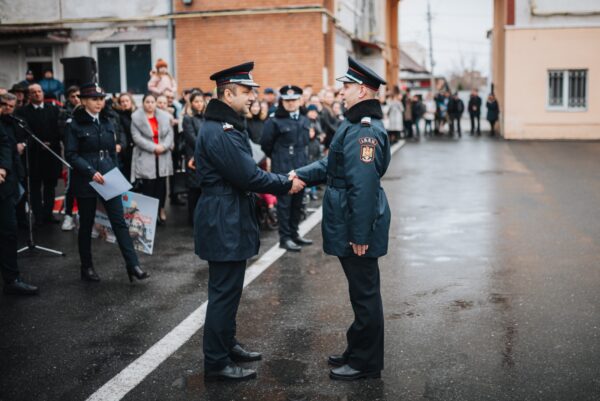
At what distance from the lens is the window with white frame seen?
28.8m

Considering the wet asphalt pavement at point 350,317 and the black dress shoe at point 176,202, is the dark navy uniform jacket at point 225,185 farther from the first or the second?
the black dress shoe at point 176,202

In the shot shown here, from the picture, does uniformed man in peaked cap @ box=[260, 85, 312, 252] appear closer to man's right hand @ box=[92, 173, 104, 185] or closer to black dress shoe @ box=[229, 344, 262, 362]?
man's right hand @ box=[92, 173, 104, 185]

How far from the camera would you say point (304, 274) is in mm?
7852

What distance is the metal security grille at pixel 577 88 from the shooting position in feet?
94.3

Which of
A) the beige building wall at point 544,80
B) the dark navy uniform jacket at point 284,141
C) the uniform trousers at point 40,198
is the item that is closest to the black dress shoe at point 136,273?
the dark navy uniform jacket at point 284,141

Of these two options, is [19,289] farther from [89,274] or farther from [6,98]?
[6,98]

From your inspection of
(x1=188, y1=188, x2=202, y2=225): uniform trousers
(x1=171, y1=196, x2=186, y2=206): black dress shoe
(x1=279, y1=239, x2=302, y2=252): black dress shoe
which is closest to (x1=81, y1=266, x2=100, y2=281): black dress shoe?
(x1=279, y1=239, x2=302, y2=252): black dress shoe

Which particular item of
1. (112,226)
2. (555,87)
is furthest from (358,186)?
(555,87)

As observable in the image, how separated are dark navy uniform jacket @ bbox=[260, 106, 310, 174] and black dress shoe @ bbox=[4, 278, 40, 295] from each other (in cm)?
377

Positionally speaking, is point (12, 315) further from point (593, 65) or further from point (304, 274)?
point (593, 65)

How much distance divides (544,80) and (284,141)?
71.4 ft

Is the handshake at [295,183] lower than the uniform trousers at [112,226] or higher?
higher

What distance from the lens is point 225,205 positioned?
4.99 meters

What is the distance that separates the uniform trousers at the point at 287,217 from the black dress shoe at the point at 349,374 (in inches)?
174
